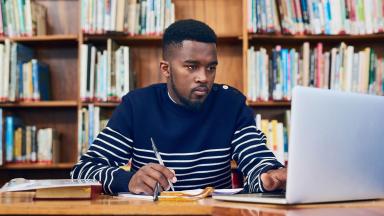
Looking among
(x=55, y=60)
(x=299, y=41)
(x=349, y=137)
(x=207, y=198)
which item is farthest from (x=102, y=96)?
(x=349, y=137)

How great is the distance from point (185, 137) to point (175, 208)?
37.0 inches

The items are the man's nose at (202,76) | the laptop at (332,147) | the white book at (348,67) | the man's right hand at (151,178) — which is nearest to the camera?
the laptop at (332,147)

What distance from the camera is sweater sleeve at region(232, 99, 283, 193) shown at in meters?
→ 1.54

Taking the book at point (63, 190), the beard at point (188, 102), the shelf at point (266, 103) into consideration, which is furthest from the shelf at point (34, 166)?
the book at point (63, 190)

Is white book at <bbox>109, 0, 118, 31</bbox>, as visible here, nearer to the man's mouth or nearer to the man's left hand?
the man's mouth

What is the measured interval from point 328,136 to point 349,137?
74mm

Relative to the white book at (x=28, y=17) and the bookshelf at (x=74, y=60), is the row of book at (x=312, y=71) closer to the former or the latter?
the bookshelf at (x=74, y=60)

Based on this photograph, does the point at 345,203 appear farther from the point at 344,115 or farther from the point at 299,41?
the point at 299,41

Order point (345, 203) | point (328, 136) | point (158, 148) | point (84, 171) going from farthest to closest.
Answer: point (158, 148), point (84, 171), point (345, 203), point (328, 136)

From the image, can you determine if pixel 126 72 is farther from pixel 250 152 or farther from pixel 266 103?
pixel 250 152

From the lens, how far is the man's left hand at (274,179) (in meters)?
1.31

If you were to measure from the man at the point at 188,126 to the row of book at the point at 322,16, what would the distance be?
A: 1.10 m

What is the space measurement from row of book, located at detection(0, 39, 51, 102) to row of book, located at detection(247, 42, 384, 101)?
3.64ft

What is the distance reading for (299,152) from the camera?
3.50 ft
